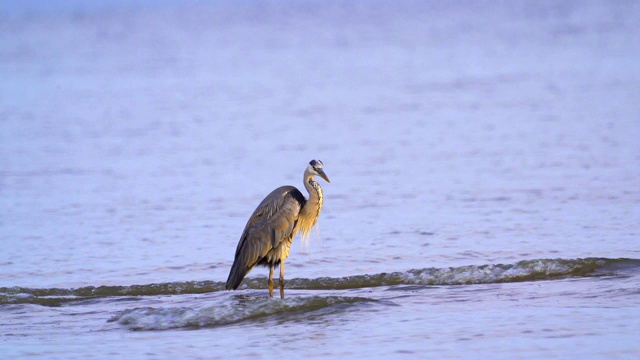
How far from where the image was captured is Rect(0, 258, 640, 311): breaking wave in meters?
11.1

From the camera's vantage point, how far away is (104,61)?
40.5 metres

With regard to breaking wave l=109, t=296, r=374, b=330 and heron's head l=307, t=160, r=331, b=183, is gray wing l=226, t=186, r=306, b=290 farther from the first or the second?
breaking wave l=109, t=296, r=374, b=330

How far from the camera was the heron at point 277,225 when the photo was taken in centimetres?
1101

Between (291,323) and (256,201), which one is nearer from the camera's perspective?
(291,323)

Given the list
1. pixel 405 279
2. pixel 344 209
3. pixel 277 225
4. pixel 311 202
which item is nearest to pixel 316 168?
pixel 311 202

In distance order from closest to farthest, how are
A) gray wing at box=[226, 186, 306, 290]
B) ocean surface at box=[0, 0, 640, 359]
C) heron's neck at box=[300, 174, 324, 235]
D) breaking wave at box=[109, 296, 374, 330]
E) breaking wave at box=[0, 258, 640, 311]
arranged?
1. ocean surface at box=[0, 0, 640, 359]
2. breaking wave at box=[109, 296, 374, 330]
3. gray wing at box=[226, 186, 306, 290]
4. breaking wave at box=[0, 258, 640, 311]
5. heron's neck at box=[300, 174, 324, 235]

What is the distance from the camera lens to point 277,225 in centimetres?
1114

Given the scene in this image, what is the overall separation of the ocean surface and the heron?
1.15 feet

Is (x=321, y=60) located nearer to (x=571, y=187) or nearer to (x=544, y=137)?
(x=544, y=137)

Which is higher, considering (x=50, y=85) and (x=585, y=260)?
(x=50, y=85)

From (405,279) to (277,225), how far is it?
4.27ft

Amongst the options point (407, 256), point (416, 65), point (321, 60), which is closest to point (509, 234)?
point (407, 256)

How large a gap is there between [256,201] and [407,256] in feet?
10.9

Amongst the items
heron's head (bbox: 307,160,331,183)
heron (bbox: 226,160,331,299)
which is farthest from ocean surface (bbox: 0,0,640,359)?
heron's head (bbox: 307,160,331,183)
